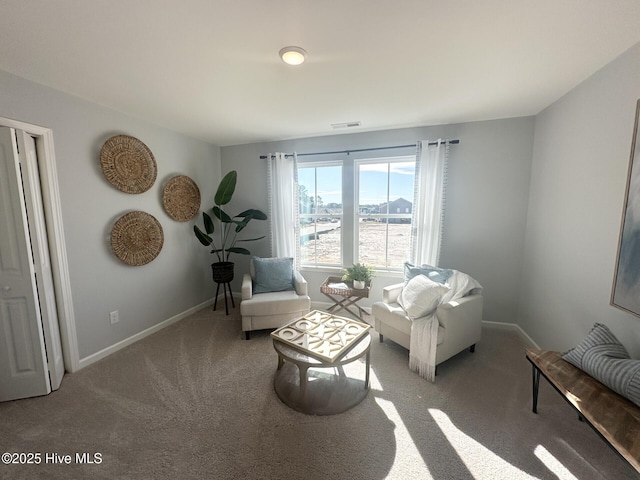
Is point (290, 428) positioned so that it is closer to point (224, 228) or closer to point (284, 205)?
point (284, 205)

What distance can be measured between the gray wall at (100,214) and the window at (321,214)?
5.23ft

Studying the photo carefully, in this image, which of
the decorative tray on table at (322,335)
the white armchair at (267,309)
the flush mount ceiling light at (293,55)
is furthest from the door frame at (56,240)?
the flush mount ceiling light at (293,55)

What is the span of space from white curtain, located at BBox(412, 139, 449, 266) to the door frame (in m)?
3.50

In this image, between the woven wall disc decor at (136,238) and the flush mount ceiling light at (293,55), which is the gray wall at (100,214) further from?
the flush mount ceiling light at (293,55)

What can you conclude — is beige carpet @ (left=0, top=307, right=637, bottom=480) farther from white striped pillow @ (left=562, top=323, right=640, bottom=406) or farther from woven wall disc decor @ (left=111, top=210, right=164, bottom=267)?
woven wall disc decor @ (left=111, top=210, right=164, bottom=267)

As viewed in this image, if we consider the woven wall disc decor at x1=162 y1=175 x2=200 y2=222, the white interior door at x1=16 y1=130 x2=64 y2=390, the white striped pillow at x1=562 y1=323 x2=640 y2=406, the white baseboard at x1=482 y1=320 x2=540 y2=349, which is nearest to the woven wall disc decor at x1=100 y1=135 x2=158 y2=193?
the woven wall disc decor at x1=162 y1=175 x2=200 y2=222

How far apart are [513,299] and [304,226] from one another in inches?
109

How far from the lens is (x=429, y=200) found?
3045mm

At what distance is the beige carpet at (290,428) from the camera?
1.42 meters

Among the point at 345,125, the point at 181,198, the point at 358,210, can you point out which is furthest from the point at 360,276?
the point at 181,198

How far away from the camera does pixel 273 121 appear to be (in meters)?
2.89

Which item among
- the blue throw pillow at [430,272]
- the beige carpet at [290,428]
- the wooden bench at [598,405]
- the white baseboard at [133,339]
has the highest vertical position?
the blue throw pillow at [430,272]

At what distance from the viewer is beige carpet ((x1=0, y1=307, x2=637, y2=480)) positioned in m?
1.42

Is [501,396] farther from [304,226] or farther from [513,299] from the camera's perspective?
[304,226]
